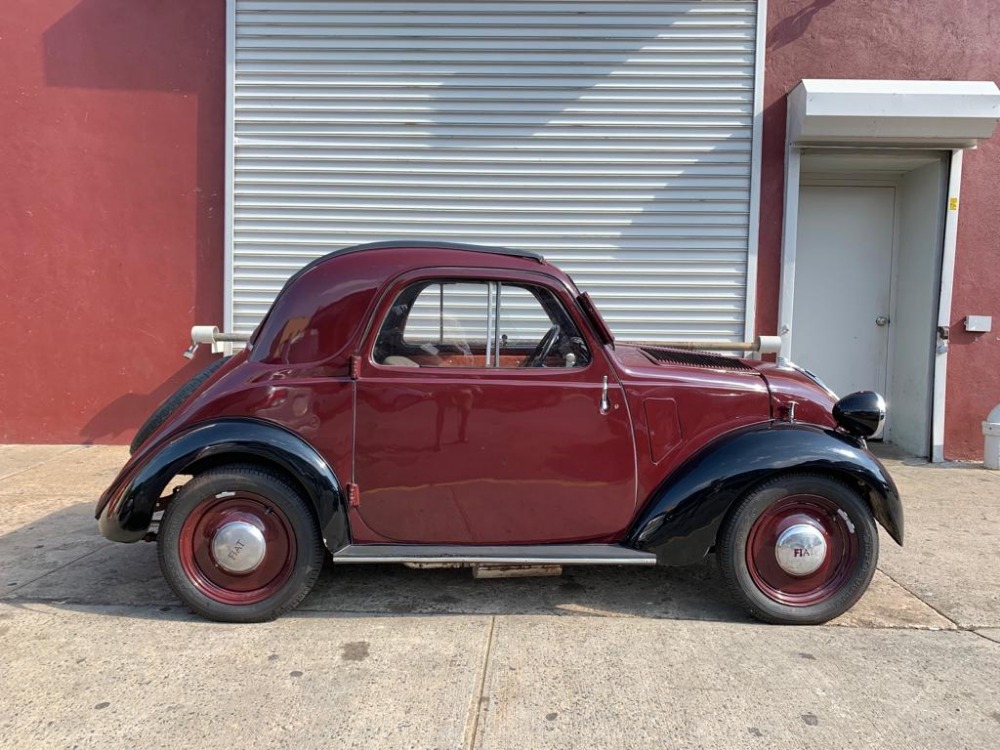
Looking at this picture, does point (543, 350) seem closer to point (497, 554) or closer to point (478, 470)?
point (478, 470)

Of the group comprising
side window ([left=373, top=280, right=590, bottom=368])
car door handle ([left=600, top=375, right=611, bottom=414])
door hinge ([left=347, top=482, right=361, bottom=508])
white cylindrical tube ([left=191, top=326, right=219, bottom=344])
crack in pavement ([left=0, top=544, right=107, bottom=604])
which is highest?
side window ([left=373, top=280, right=590, bottom=368])

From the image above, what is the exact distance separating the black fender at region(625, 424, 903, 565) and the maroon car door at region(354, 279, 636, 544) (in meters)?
0.16

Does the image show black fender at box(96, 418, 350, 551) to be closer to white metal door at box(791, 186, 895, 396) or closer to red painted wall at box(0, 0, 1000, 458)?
red painted wall at box(0, 0, 1000, 458)

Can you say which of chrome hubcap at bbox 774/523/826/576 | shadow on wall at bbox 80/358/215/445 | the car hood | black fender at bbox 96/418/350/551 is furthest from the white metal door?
shadow on wall at bbox 80/358/215/445

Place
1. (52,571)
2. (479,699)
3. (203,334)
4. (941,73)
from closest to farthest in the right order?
(479,699) < (52,571) < (203,334) < (941,73)

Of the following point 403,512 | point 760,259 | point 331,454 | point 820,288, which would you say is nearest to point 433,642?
point 403,512

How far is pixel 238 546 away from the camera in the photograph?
9.98ft

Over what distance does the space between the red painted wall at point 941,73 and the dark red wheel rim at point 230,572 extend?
5.19m

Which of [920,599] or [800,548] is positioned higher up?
[800,548]

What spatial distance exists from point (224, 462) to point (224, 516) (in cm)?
25

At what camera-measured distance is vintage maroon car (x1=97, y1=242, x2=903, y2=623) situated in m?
3.06

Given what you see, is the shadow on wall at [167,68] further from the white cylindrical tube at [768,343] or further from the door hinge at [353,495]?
the white cylindrical tube at [768,343]

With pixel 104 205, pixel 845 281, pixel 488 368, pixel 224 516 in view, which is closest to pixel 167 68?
pixel 104 205

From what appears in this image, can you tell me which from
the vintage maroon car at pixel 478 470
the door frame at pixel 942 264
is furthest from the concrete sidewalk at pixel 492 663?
the door frame at pixel 942 264
